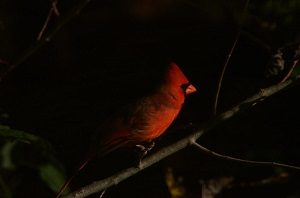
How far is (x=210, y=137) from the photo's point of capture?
298 centimetres

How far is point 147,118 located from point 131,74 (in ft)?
3.44

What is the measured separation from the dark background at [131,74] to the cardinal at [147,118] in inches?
35.0

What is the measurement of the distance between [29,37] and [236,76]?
3.42 ft

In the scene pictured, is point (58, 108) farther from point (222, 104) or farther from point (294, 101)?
point (294, 101)

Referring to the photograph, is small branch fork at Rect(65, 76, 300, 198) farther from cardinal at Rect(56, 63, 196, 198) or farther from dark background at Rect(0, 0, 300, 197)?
dark background at Rect(0, 0, 300, 197)

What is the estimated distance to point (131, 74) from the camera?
283 cm

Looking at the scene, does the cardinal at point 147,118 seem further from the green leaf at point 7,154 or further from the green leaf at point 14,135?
the green leaf at point 7,154

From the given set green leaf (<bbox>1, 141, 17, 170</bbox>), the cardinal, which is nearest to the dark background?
green leaf (<bbox>1, 141, 17, 170</bbox>)

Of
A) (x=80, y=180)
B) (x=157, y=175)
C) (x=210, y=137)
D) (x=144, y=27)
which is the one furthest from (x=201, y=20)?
(x=80, y=180)

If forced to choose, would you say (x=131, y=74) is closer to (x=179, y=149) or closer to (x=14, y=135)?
(x=179, y=149)

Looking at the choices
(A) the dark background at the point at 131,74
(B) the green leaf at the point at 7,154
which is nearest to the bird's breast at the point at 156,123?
(B) the green leaf at the point at 7,154

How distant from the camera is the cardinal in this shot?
70.5 inches

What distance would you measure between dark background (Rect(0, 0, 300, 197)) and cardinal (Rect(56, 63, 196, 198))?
2.92 feet

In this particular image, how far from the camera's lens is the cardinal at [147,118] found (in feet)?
5.88
